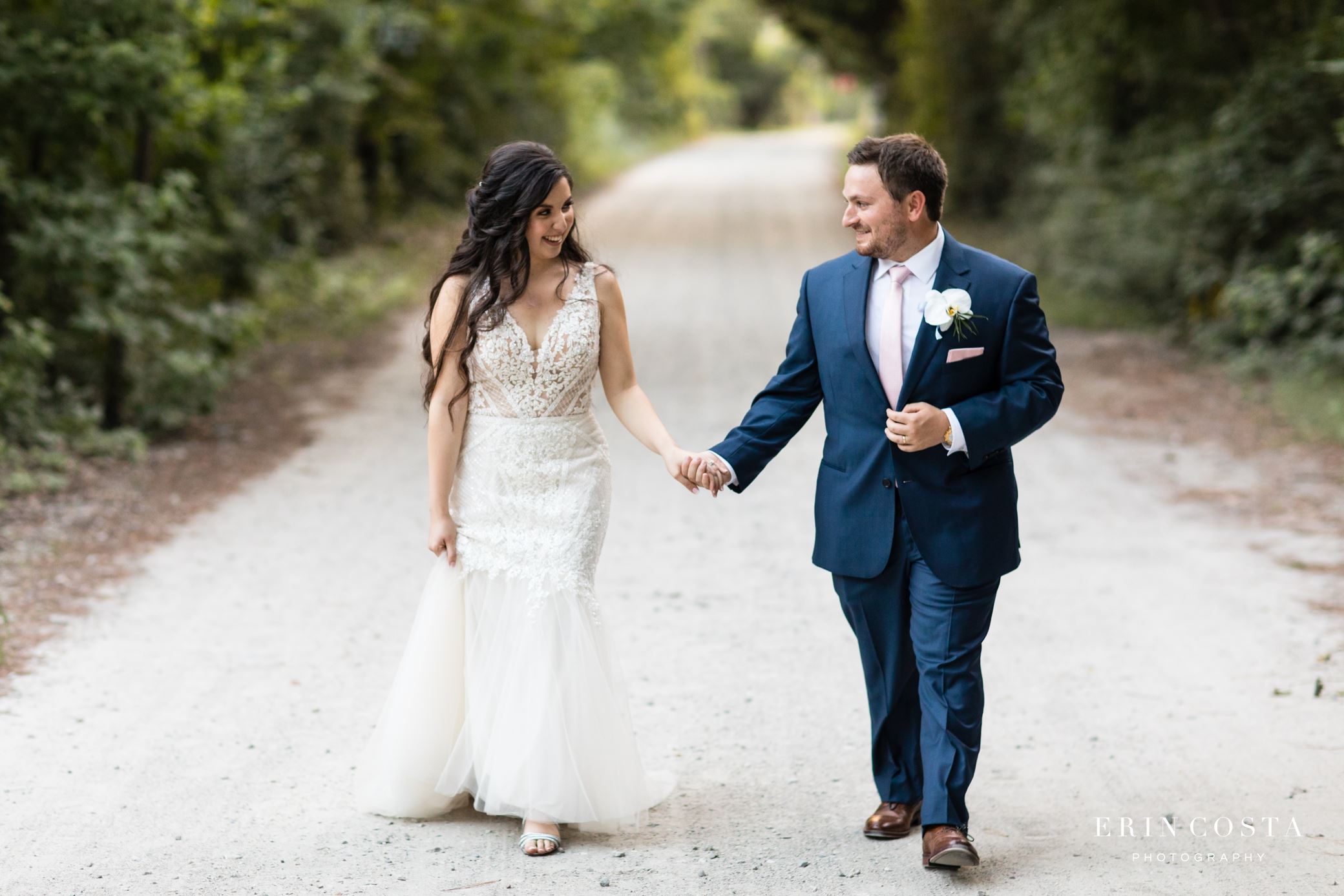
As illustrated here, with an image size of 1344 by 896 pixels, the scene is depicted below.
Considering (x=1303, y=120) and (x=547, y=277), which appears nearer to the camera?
(x=547, y=277)

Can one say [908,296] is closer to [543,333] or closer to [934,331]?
[934,331]

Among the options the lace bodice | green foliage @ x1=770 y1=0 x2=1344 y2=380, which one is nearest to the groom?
the lace bodice

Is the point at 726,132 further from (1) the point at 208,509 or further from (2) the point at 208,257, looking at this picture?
(1) the point at 208,509

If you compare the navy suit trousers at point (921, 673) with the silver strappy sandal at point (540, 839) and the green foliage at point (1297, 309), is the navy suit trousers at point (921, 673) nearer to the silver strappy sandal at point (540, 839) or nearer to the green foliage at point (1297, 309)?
the silver strappy sandal at point (540, 839)

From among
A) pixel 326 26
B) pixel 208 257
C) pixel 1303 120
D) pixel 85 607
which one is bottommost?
pixel 85 607

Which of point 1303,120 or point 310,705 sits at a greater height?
point 1303,120

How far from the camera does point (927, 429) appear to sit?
3869mm

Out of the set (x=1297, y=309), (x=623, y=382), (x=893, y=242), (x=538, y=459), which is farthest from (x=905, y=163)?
(x=1297, y=309)

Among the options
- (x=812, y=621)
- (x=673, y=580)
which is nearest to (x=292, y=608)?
(x=673, y=580)

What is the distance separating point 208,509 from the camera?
8.70 m

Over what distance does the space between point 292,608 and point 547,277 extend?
10.1ft

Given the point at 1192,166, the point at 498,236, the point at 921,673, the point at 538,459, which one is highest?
the point at 1192,166

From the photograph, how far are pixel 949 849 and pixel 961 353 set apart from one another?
141 centimetres

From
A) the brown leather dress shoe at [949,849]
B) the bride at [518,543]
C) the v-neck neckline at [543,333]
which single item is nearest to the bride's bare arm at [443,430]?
the bride at [518,543]
